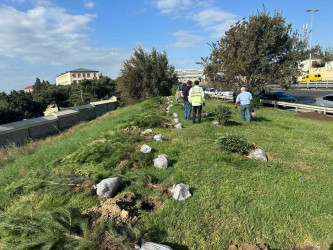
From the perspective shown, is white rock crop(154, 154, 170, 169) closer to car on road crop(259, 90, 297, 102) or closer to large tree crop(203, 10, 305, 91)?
large tree crop(203, 10, 305, 91)

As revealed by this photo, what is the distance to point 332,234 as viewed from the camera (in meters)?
3.12

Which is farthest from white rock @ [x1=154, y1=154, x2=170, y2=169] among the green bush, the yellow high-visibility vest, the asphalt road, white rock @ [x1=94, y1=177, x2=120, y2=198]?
the asphalt road

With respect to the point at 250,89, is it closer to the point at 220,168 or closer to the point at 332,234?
the point at 220,168

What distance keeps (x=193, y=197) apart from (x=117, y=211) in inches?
52.9

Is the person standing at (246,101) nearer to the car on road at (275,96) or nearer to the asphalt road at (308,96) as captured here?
the car on road at (275,96)

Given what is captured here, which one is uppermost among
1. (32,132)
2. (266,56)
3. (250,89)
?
(266,56)

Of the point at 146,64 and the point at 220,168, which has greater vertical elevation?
the point at 146,64

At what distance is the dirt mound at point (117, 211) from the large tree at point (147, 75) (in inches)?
1050

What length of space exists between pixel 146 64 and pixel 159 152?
2578 cm

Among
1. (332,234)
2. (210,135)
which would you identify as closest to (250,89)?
(210,135)

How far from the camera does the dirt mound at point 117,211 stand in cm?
319

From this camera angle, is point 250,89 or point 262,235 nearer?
point 262,235

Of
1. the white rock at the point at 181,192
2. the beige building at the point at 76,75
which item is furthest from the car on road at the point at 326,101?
the beige building at the point at 76,75

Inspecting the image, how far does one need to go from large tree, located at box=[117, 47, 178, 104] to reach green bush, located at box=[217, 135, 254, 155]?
24.3 meters
